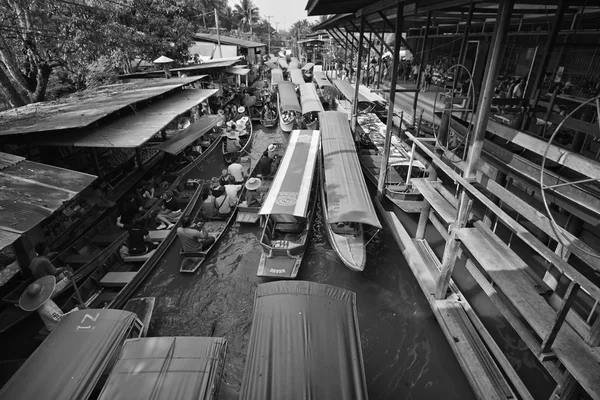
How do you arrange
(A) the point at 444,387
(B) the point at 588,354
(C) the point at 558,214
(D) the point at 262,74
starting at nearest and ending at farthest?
(B) the point at 588,354
(A) the point at 444,387
(C) the point at 558,214
(D) the point at 262,74

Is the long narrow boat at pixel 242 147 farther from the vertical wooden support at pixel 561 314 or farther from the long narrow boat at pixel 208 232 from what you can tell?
the vertical wooden support at pixel 561 314

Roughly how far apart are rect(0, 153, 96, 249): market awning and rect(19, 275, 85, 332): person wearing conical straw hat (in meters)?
1.42

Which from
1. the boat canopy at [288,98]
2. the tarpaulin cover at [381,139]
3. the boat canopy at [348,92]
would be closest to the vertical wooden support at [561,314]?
the tarpaulin cover at [381,139]

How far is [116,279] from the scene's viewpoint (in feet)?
25.7

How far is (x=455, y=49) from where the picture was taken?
1806 centimetres

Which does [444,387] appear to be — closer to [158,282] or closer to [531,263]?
[531,263]

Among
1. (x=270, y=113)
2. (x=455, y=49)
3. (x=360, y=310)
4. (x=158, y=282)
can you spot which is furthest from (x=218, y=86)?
(x=360, y=310)

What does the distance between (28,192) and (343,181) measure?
7.61 m

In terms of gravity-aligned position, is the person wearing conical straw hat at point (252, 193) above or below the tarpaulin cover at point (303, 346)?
below

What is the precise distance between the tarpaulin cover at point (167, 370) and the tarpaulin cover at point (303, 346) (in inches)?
18.7

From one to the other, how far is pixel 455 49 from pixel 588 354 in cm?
1810

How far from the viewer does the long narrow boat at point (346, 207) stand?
8.30m

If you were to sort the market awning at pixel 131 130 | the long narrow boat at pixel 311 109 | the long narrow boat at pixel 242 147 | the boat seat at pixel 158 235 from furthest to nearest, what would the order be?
the long narrow boat at pixel 311 109 < the long narrow boat at pixel 242 147 < the boat seat at pixel 158 235 < the market awning at pixel 131 130

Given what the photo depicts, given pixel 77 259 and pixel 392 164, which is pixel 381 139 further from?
pixel 77 259
